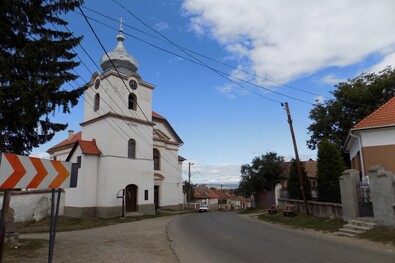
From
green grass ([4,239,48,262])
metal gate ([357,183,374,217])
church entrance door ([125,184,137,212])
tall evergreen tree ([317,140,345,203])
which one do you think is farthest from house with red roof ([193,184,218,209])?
green grass ([4,239,48,262])

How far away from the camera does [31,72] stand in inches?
393

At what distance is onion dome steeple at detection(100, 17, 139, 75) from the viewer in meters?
31.2

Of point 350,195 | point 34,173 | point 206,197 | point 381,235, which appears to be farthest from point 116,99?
point 206,197

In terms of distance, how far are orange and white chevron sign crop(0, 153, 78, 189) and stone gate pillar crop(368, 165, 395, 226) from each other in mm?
11884

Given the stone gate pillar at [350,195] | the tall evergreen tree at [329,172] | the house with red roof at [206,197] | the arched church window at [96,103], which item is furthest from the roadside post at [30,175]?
the house with red roof at [206,197]

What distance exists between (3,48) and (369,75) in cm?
2976

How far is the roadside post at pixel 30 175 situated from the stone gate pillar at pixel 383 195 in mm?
11884

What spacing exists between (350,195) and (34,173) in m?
14.0

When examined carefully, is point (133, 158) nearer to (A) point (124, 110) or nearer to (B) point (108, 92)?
(A) point (124, 110)

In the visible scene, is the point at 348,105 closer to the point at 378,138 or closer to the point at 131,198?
the point at 378,138

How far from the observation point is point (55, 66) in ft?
33.8

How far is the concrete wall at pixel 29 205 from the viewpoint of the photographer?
89.1 feet

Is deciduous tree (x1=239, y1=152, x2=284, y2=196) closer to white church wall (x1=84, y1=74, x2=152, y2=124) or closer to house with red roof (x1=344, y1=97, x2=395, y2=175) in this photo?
white church wall (x1=84, y1=74, x2=152, y2=124)

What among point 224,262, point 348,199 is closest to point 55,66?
point 224,262
